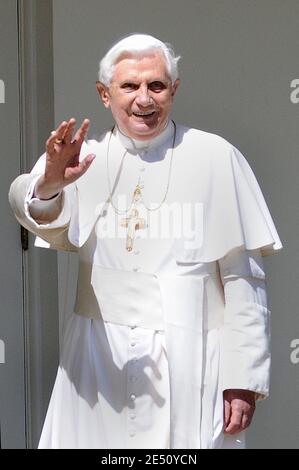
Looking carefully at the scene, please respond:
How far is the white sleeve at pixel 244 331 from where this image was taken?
371cm

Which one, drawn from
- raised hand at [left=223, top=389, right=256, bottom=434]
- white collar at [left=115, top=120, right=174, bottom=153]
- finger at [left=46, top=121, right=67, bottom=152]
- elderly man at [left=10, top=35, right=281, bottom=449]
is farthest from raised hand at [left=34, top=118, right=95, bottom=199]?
raised hand at [left=223, top=389, right=256, bottom=434]

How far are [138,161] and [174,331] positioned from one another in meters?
0.54

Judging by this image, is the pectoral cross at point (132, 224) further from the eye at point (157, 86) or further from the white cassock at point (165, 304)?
the eye at point (157, 86)

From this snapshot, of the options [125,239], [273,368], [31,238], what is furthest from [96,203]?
[273,368]

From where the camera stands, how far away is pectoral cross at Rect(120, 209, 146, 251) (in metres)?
3.79

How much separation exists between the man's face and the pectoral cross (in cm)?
25

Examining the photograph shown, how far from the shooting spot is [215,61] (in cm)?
487

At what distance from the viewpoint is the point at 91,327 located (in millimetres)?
3803

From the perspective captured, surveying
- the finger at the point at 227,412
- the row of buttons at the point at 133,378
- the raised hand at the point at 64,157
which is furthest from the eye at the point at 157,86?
the finger at the point at 227,412

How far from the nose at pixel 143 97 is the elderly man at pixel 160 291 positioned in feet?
0.05

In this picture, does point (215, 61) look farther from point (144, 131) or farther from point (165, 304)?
point (165, 304)

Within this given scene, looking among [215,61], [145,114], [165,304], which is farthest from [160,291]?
[215,61]

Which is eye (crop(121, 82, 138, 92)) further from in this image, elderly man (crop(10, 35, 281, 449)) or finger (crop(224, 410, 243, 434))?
finger (crop(224, 410, 243, 434))

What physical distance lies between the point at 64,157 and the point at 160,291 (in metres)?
0.59
